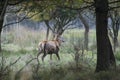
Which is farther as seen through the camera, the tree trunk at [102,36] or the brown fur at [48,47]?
the brown fur at [48,47]

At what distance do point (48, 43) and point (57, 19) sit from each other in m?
8.34

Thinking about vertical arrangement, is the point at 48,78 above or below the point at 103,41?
below

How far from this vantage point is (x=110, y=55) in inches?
563

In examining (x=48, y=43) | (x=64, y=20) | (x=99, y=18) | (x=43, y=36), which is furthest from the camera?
(x=43, y=36)

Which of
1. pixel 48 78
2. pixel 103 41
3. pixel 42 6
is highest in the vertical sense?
pixel 42 6

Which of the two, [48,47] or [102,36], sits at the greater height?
[102,36]

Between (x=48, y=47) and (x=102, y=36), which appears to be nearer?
(x=102, y=36)

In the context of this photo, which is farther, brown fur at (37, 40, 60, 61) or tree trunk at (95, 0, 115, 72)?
brown fur at (37, 40, 60, 61)

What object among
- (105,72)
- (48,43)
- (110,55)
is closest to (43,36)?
(48,43)

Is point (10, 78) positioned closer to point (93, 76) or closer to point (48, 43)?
point (93, 76)

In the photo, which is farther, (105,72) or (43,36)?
(43,36)

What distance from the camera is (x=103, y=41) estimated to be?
1313 cm

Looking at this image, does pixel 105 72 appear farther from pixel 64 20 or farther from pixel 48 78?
pixel 64 20

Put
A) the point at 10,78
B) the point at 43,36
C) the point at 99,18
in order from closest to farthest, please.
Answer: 1. the point at 10,78
2. the point at 99,18
3. the point at 43,36
